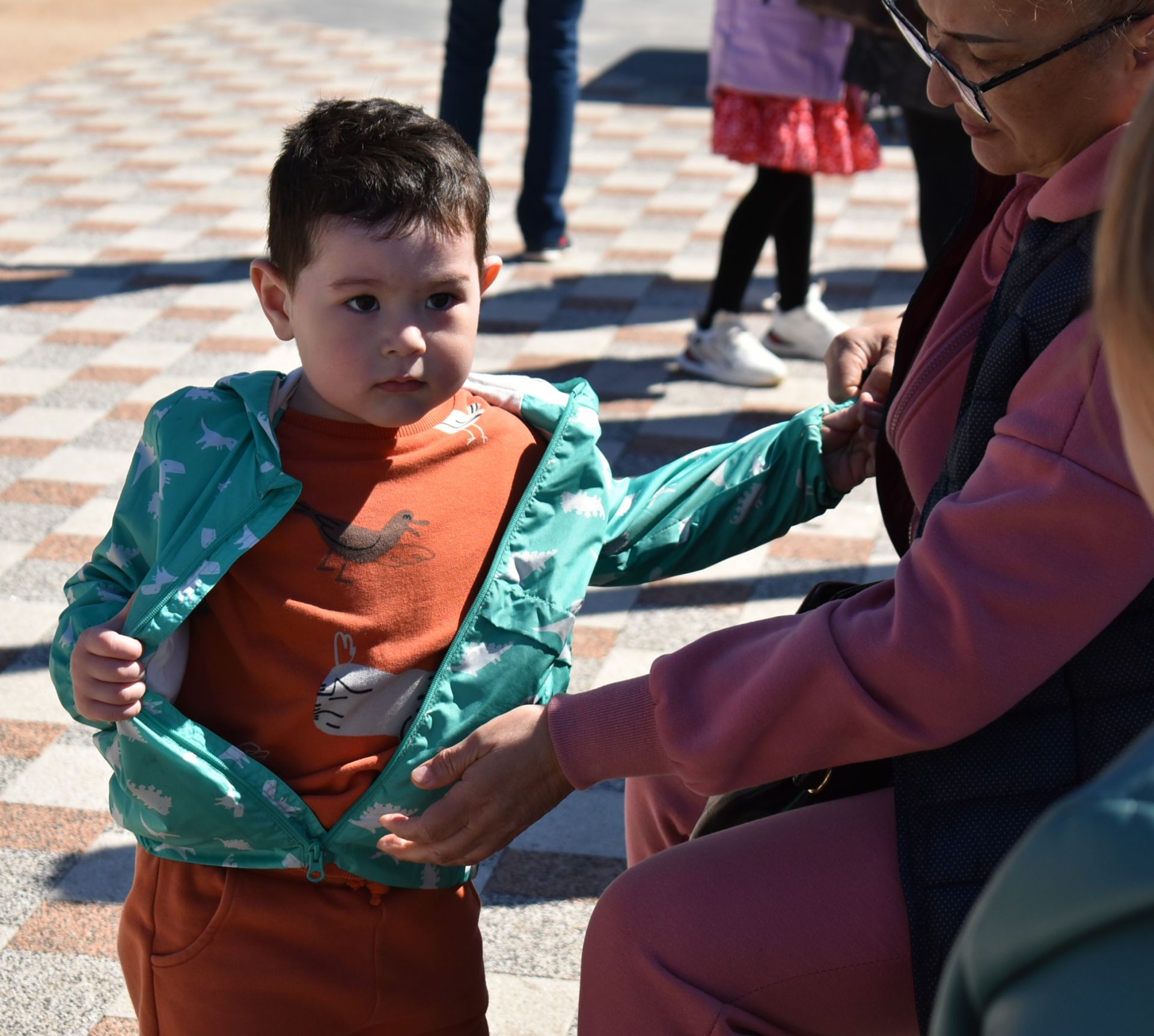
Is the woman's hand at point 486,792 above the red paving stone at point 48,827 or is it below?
above

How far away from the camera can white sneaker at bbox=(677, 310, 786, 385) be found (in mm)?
4387

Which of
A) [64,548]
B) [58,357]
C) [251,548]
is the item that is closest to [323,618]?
[251,548]

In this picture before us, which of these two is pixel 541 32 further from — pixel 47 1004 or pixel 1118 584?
pixel 1118 584

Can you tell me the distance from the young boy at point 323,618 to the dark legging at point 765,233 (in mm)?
2693

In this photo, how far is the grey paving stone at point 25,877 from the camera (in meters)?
2.32

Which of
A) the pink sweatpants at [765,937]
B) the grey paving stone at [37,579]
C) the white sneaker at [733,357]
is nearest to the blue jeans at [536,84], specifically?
the white sneaker at [733,357]

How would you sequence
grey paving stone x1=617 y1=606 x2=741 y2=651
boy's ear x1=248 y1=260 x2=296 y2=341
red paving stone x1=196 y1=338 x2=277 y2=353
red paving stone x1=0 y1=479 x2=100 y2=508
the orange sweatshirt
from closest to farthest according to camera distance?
the orange sweatshirt, boy's ear x1=248 y1=260 x2=296 y2=341, grey paving stone x1=617 y1=606 x2=741 y2=651, red paving stone x1=0 y1=479 x2=100 y2=508, red paving stone x1=196 y1=338 x2=277 y2=353

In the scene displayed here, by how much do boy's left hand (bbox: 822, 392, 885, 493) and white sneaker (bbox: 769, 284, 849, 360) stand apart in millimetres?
2706

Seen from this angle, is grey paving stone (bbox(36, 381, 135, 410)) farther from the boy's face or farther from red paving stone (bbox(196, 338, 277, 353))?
the boy's face

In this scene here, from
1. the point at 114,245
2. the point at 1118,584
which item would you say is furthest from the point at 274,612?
the point at 114,245

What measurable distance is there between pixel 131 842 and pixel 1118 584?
1739 mm

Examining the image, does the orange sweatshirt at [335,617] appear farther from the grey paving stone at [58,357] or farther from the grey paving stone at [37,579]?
the grey paving stone at [58,357]

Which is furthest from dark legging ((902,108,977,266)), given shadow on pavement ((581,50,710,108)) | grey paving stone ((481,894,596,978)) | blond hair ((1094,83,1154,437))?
shadow on pavement ((581,50,710,108))

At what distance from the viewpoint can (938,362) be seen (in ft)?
5.43
